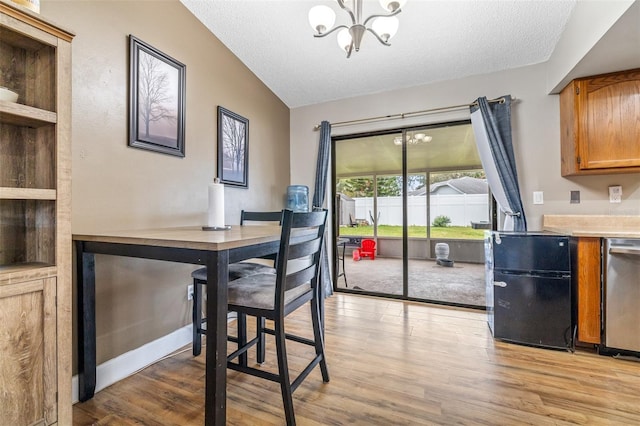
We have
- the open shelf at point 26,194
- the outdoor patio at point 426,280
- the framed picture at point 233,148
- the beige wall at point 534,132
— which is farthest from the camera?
the outdoor patio at point 426,280

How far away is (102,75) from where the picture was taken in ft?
5.41

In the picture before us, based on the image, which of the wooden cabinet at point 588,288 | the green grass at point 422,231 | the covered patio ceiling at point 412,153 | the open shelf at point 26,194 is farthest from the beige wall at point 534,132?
the open shelf at point 26,194

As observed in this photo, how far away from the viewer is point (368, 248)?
16.1ft

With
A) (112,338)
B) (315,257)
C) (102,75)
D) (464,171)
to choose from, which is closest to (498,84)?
(464,171)

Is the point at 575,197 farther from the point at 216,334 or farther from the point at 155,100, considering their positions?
the point at 155,100

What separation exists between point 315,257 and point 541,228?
89.7 inches

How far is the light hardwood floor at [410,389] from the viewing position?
1359mm

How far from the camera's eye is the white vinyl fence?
134 inches

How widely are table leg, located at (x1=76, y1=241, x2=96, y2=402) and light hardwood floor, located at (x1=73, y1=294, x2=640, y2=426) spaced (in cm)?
11

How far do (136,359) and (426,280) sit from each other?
10.7 feet

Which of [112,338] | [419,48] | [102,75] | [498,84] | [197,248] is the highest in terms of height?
[419,48]

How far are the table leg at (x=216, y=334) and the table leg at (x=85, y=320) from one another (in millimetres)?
895

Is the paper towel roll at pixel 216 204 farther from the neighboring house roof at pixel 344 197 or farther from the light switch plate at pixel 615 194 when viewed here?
the light switch plate at pixel 615 194

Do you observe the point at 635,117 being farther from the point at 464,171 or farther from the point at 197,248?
the point at 197,248
